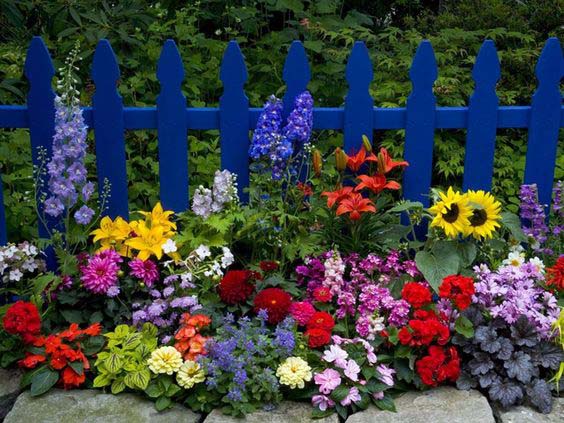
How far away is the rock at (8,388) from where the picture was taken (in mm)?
3094

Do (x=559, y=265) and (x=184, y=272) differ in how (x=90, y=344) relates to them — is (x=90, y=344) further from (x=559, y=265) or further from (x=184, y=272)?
(x=559, y=265)

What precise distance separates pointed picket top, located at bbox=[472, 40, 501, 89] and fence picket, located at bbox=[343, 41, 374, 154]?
48cm

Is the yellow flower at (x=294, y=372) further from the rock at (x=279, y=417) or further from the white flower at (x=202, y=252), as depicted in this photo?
the white flower at (x=202, y=252)

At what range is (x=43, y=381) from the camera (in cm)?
305

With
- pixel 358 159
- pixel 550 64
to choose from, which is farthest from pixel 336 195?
pixel 550 64

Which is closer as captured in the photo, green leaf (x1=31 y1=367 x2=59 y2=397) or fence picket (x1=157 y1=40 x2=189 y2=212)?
green leaf (x1=31 y1=367 x2=59 y2=397)

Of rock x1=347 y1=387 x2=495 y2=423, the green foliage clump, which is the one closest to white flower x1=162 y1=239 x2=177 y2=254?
the green foliage clump

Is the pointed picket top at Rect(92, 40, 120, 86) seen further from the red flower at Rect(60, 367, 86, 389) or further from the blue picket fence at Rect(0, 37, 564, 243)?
the red flower at Rect(60, 367, 86, 389)

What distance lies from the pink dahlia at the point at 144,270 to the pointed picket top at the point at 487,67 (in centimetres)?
167

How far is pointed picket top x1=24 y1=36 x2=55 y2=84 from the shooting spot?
3.68 meters

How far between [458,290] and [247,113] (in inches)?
49.9

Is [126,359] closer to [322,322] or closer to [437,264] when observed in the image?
[322,322]

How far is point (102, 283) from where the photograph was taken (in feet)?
10.8

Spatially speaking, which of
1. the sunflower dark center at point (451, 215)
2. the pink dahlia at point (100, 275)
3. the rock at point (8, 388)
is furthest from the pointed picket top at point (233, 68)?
the rock at point (8, 388)
